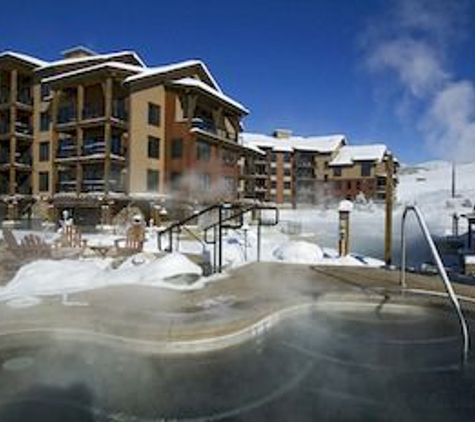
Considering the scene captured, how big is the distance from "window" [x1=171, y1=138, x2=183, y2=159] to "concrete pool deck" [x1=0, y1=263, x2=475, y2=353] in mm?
24732

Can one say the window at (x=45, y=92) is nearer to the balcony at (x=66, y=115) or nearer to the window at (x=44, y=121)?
the window at (x=44, y=121)

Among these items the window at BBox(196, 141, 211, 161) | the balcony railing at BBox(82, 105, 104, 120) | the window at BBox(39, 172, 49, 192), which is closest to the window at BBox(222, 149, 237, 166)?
the window at BBox(196, 141, 211, 161)

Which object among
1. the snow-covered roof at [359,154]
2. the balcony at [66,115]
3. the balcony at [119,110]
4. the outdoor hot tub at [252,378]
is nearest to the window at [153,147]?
the balcony at [119,110]

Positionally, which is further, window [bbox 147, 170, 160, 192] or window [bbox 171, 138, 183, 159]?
window [bbox 171, 138, 183, 159]

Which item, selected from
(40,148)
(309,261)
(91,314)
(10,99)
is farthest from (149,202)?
(91,314)

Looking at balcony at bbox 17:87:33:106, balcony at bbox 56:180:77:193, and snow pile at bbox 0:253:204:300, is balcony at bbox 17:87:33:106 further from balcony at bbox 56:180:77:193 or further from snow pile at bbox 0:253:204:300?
snow pile at bbox 0:253:204:300

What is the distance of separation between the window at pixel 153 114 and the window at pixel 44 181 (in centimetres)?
1125

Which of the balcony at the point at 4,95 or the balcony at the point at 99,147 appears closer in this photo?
the balcony at the point at 99,147

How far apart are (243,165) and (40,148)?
20238mm

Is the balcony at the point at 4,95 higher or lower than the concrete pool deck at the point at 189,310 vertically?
higher

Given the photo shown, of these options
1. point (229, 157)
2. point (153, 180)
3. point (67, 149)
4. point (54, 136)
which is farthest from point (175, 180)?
point (54, 136)

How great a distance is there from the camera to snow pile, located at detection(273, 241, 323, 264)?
15898mm

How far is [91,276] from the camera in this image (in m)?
10.2

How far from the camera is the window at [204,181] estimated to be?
3556 cm
